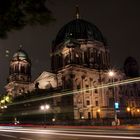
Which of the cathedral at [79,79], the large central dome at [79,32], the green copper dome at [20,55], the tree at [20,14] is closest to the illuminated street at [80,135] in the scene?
the tree at [20,14]

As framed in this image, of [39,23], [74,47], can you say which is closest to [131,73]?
[74,47]

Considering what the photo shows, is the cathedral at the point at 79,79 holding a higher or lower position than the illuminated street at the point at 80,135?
higher

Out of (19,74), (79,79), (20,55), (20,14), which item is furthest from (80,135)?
(20,55)

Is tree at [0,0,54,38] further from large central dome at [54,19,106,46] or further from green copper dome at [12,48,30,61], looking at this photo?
green copper dome at [12,48,30,61]

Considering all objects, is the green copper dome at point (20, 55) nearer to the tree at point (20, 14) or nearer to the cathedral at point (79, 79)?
the cathedral at point (79, 79)

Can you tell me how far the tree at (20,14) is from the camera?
12180mm

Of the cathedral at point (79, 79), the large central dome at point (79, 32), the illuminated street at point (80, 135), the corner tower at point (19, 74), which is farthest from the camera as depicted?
the corner tower at point (19, 74)

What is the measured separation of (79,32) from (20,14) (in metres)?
83.1

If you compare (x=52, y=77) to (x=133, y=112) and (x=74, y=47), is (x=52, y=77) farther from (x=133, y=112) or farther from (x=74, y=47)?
(x=133, y=112)

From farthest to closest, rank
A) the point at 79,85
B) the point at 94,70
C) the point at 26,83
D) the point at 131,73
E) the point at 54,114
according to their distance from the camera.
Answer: the point at 131,73
the point at 26,83
the point at 94,70
the point at 79,85
the point at 54,114

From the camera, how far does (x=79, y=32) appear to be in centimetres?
9475

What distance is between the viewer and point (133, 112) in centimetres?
9294

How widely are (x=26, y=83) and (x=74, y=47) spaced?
91.4ft

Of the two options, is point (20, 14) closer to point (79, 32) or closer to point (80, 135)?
point (80, 135)
